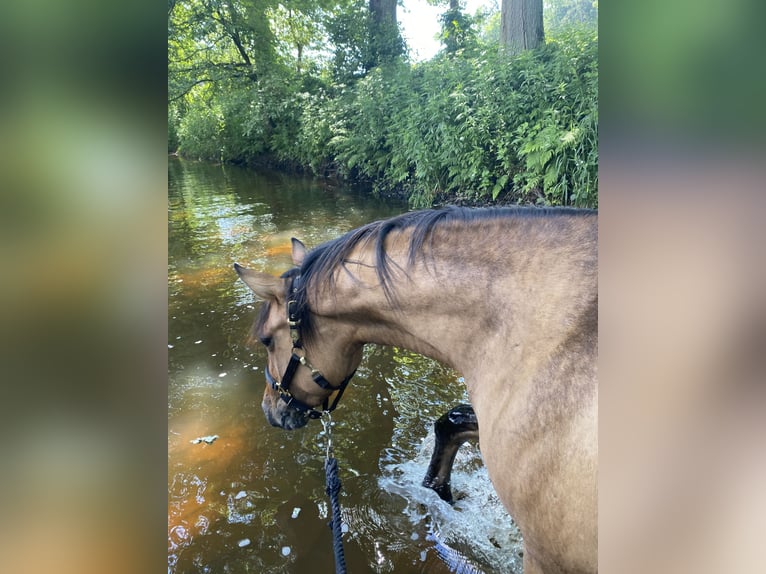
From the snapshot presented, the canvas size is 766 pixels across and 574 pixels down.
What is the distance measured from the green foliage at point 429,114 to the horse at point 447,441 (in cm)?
222

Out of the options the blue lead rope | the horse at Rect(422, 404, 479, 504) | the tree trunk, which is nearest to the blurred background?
the blue lead rope

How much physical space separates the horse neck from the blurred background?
42.0 inches

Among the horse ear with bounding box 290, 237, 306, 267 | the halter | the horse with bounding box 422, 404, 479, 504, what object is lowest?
the horse with bounding box 422, 404, 479, 504

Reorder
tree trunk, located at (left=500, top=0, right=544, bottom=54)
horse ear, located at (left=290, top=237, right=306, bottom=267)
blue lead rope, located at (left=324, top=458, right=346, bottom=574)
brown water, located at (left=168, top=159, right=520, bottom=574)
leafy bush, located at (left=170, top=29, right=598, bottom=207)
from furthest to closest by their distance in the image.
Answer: tree trunk, located at (left=500, top=0, right=544, bottom=54) < leafy bush, located at (left=170, top=29, right=598, bottom=207) < brown water, located at (left=168, top=159, right=520, bottom=574) < horse ear, located at (left=290, top=237, right=306, bottom=267) < blue lead rope, located at (left=324, top=458, right=346, bottom=574)

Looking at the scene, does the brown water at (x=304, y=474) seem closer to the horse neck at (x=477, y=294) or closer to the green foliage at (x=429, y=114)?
the horse neck at (x=477, y=294)

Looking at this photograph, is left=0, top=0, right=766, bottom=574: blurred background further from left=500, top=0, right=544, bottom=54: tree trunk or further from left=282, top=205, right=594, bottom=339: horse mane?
left=500, top=0, right=544, bottom=54: tree trunk

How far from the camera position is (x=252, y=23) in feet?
49.1

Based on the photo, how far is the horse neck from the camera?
1.56m

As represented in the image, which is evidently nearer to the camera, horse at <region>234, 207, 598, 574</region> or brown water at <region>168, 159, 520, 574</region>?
horse at <region>234, 207, 598, 574</region>

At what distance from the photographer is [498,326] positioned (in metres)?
1.71
